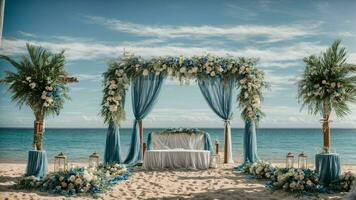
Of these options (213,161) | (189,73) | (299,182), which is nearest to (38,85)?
(189,73)

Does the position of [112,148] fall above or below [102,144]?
above

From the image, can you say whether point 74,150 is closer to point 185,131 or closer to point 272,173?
point 185,131

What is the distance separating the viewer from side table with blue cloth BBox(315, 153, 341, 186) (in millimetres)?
6523

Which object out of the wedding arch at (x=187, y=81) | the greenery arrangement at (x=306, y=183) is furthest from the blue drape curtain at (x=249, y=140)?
the greenery arrangement at (x=306, y=183)

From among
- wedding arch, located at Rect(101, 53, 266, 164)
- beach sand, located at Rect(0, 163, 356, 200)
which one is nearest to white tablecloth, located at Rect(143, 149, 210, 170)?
beach sand, located at Rect(0, 163, 356, 200)

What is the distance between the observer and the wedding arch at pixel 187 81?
31.3 ft

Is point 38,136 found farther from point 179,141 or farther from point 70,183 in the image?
point 179,141

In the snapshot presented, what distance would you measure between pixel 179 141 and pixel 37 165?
11.8 ft

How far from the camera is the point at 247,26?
77.7 feet

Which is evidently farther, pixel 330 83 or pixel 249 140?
pixel 249 140

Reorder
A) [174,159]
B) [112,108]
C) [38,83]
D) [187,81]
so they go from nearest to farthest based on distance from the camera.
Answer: [38,83] → [174,159] → [112,108] → [187,81]

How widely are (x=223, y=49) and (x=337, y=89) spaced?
17378mm

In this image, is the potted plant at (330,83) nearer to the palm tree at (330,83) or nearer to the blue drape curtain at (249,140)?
the palm tree at (330,83)

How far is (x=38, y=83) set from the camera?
719 centimetres
